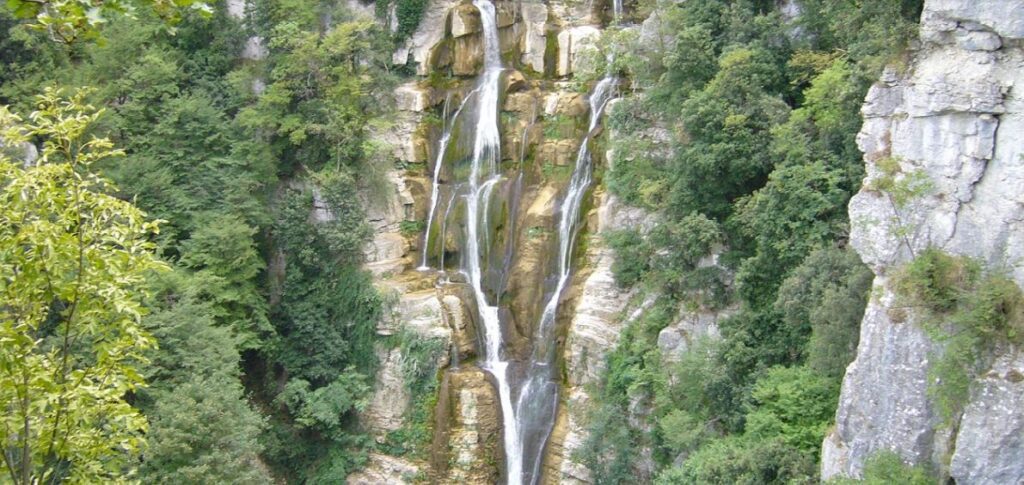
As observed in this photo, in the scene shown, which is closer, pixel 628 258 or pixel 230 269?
pixel 628 258

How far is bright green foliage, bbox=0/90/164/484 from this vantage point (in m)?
6.63

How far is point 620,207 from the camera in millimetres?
23297

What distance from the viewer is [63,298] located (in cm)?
681

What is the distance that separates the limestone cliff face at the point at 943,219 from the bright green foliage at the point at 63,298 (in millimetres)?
11542

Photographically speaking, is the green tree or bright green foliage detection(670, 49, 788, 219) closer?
the green tree

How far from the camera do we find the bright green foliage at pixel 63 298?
663 centimetres

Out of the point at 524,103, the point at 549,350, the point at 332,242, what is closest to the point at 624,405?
the point at 549,350

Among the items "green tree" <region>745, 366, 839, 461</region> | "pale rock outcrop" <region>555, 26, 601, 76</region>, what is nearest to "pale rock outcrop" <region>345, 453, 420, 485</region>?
"green tree" <region>745, 366, 839, 461</region>

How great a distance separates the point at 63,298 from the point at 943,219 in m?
12.6

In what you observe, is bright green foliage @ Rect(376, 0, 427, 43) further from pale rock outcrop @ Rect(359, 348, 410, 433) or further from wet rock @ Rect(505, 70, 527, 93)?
pale rock outcrop @ Rect(359, 348, 410, 433)

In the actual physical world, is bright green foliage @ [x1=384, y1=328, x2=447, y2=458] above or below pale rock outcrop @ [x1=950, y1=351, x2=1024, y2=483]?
below

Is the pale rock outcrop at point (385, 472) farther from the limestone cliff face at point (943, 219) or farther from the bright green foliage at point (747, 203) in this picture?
the limestone cliff face at point (943, 219)

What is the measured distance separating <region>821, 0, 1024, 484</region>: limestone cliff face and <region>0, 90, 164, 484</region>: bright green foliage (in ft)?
37.9

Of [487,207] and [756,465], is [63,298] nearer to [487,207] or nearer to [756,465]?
[756,465]
